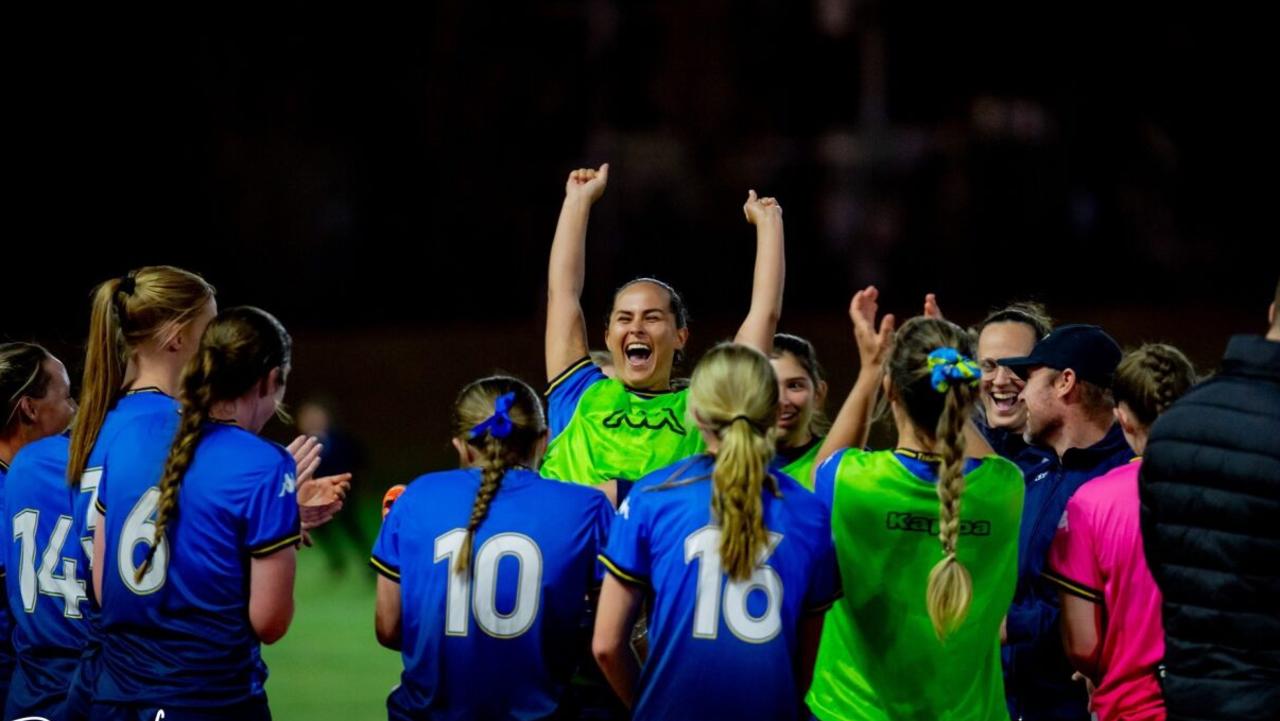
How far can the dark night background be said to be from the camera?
12328mm

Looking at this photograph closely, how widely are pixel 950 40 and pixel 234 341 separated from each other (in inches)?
427

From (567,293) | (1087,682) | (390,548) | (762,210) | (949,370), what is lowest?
(1087,682)

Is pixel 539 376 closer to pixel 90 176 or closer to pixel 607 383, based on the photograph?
pixel 90 176

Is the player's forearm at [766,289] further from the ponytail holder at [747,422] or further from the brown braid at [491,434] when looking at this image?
Result: the ponytail holder at [747,422]

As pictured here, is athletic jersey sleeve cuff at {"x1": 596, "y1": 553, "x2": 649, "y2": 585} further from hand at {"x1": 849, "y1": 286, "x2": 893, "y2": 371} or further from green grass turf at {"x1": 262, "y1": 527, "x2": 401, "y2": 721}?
green grass turf at {"x1": 262, "y1": 527, "x2": 401, "y2": 721}

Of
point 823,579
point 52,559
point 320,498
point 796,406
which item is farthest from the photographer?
point 796,406

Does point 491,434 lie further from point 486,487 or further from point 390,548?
point 390,548

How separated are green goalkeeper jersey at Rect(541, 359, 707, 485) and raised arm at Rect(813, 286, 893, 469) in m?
0.43

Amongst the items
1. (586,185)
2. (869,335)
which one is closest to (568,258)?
(586,185)

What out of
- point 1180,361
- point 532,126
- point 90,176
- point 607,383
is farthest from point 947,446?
point 90,176

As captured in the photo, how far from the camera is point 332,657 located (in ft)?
29.0

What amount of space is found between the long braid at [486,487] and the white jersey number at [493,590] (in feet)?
0.08

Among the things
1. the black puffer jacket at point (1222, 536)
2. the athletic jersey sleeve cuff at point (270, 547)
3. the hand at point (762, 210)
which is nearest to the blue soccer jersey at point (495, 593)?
the athletic jersey sleeve cuff at point (270, 547)

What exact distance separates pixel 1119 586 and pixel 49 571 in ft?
8.91
